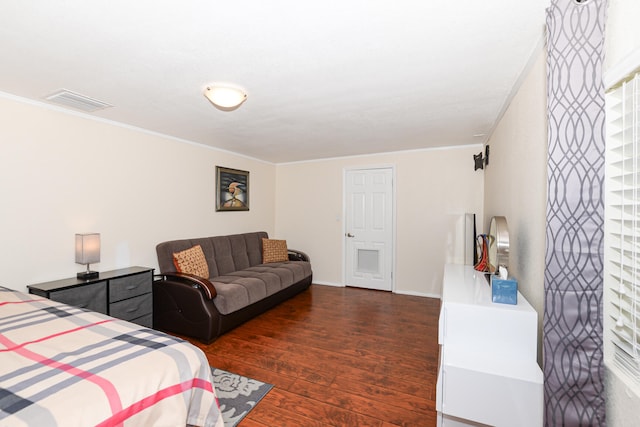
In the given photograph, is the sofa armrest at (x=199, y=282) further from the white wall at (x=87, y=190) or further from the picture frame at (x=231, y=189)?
the picture frame at (x=231, y=189)

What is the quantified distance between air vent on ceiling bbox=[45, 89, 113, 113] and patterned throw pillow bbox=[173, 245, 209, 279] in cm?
170

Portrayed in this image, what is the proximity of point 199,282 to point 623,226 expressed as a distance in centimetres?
316

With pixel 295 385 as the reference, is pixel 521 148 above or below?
above

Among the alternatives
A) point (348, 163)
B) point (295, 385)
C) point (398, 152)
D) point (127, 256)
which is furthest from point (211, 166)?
point (295, 385)

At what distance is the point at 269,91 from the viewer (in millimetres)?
2307

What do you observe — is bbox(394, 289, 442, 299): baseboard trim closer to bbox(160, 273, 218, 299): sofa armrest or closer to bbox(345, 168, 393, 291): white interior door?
bbox(345, 168, 393, 291): white interior door

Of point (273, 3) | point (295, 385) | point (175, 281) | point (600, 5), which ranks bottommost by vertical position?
point (295, 385)

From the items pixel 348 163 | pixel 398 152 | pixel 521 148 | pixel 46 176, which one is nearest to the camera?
pixel 521 148

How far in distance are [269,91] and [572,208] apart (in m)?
2.07

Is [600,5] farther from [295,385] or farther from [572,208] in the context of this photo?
[295,385]

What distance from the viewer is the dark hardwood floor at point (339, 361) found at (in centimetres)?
193

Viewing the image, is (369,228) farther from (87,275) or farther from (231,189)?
(87,275)

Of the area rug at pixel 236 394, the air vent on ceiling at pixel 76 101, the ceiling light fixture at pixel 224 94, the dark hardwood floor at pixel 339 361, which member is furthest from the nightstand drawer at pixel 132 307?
the ceiling light fixture at pixel 224 94

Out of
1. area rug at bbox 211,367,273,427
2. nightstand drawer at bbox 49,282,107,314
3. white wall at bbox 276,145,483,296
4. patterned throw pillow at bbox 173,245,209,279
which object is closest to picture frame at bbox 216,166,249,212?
patterned throw pillow at bbox 173,245,209,279
